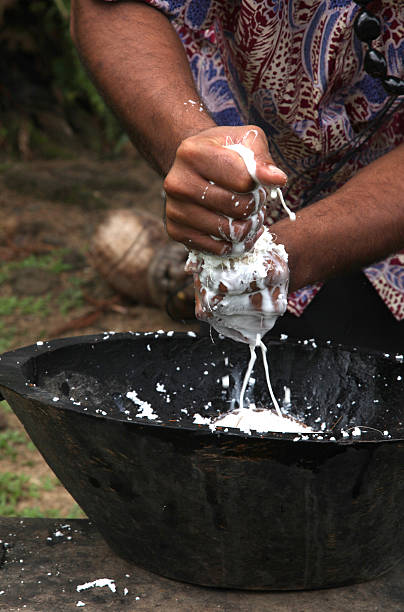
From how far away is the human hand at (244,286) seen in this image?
1.22m

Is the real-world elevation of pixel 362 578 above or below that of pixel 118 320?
above

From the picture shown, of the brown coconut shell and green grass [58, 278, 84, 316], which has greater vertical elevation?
the brown coconut shell

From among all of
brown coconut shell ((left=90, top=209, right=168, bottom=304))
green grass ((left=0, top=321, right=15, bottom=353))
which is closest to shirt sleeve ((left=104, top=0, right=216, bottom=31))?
green grass ((left=0, top=321, right=15, bottom=353))

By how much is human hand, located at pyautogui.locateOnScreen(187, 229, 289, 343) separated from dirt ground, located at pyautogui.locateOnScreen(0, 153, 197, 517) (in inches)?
56.6

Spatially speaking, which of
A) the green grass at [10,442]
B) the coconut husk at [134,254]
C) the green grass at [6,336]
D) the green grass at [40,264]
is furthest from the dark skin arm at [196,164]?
the green grass at [40,264]

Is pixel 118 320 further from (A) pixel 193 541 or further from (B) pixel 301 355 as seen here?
(A) pixel 193 541

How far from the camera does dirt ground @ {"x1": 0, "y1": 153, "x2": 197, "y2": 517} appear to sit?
2.79 meters

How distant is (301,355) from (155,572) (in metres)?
0.55

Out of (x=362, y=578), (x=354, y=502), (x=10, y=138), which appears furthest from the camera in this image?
(x=10, y=138)

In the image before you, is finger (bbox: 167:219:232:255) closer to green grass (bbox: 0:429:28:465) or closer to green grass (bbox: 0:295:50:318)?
green grass (bbox: 0:429:28:465)

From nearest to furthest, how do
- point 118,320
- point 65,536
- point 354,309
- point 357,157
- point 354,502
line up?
point 354,502
point 65,536
point 357,157
point 354,309
point 118,320

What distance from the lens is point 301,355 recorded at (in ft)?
5.29

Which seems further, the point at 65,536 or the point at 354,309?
the point at 354,309

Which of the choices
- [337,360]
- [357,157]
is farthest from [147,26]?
[337,360]
